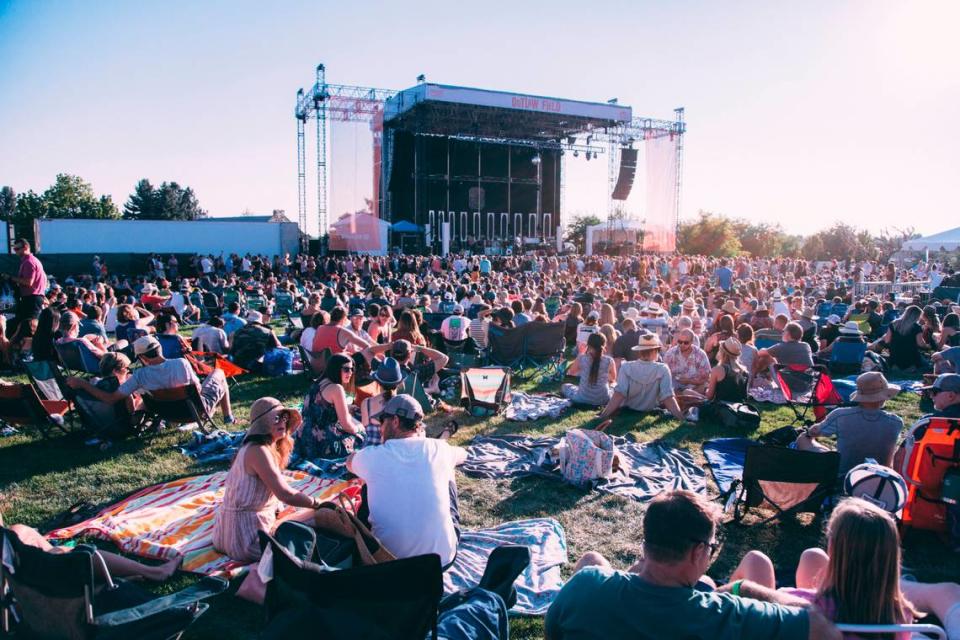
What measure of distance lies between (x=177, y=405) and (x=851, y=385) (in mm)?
8174

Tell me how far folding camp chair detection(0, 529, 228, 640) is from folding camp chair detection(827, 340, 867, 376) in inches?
365

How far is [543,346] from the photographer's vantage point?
10.1 m

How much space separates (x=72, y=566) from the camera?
2.54 m

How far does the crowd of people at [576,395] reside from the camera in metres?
2.14

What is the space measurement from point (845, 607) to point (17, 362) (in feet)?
36.1

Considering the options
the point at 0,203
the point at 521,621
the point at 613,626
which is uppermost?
the point at 0,203

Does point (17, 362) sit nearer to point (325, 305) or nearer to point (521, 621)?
point (325, 305)

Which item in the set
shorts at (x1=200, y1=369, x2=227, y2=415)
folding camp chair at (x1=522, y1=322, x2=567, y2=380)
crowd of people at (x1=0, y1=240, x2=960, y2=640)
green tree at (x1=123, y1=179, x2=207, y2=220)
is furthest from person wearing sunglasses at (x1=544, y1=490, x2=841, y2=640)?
green tree at (x1=123, y1=179, x2=207, y2=220)

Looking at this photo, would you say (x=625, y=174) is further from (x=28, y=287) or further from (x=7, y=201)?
(x=7, y=201)

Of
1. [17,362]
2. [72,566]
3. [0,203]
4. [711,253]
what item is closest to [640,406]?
[72,566]

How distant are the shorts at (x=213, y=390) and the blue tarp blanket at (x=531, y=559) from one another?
3.49 metres

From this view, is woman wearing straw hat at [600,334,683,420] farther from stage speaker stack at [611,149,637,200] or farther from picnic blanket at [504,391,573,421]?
stage speaker stack at [611,149,637,200]

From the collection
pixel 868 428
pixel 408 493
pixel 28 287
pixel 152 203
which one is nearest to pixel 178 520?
pixel 408 493

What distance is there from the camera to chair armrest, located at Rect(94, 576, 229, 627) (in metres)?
2.62
